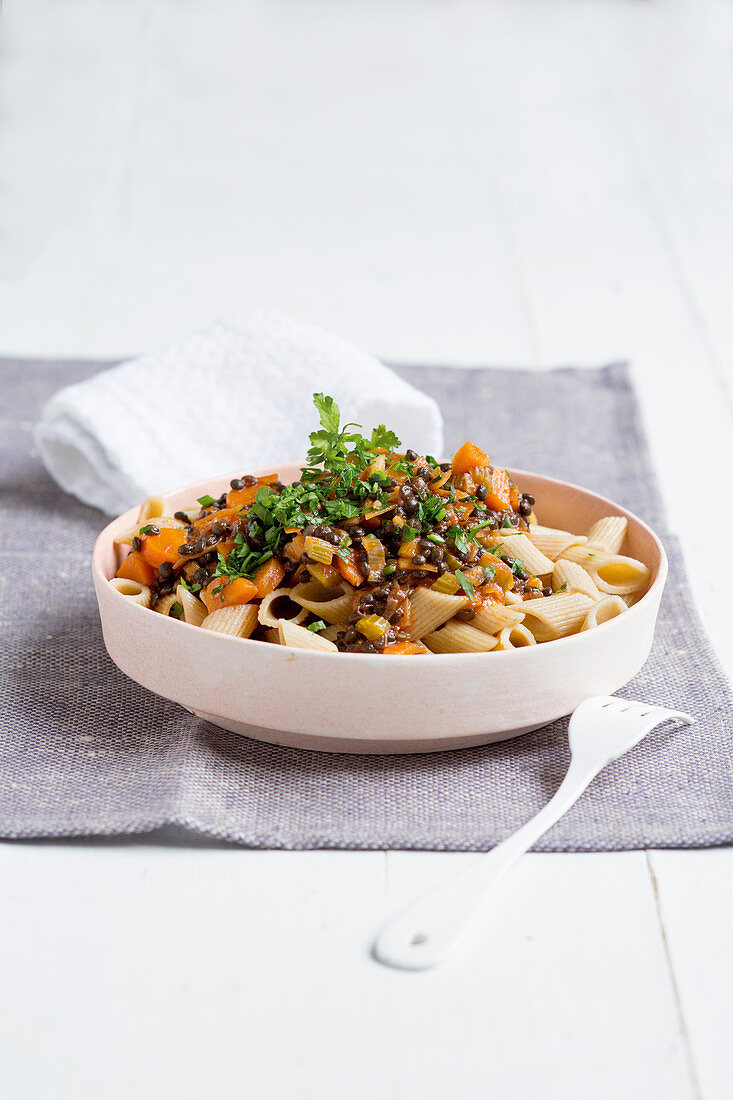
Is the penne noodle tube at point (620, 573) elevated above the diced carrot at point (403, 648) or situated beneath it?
situated beneath

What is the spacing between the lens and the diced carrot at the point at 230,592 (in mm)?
2469

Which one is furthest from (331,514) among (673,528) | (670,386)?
(670,386)

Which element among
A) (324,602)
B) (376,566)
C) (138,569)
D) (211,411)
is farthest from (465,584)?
(211,411)

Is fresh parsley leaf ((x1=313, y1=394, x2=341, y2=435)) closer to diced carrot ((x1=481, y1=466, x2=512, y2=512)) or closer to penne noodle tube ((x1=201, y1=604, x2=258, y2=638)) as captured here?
diced carrot ((x1=481, y1=466, x2=512, y2=512))

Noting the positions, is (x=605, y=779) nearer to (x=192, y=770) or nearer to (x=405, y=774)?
(x=405, y=774)

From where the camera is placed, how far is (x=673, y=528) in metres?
3.79

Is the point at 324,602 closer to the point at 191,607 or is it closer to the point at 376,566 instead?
the point at 376,566

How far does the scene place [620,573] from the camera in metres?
2.79

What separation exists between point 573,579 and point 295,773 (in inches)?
30.6

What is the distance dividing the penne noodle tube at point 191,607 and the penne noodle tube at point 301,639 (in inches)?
9.9

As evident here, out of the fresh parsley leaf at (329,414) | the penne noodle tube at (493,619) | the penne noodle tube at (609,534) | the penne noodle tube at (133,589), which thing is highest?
the fresh parsley leaf at (329,414)

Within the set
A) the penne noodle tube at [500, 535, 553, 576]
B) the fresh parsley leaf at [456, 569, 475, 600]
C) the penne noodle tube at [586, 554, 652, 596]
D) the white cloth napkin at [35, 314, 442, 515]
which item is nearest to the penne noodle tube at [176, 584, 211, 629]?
the fresh parsley leaf at [456, 569, 475, 600]

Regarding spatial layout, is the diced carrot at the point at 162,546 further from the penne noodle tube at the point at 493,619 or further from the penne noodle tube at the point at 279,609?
the penne noodle tube at the point at 493,619

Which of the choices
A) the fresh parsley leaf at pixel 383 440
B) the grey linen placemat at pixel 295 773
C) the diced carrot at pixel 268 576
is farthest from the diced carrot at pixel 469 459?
the grey linen placemat at pixel 295 773
